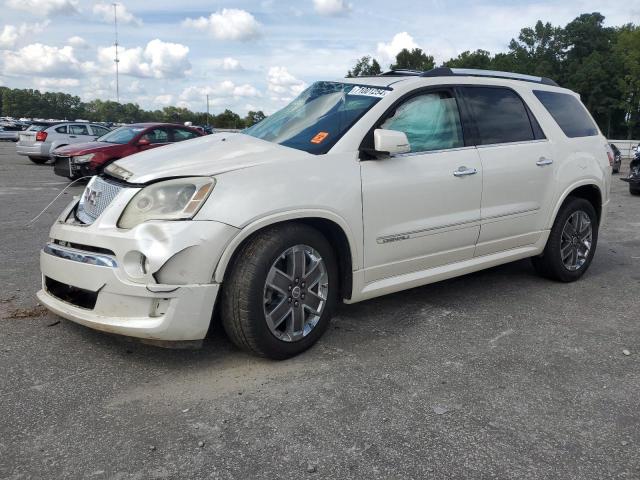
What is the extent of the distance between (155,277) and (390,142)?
164cm

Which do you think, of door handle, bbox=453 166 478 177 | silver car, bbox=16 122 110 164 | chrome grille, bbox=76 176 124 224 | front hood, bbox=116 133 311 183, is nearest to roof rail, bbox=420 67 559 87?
door handle, bbox=453 166 478 177

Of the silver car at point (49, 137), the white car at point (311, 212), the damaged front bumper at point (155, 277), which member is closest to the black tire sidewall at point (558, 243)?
the white car at point (311, 212)

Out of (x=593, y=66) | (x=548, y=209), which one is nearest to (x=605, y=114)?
(x=593, y=66)

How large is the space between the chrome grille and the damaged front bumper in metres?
0.20

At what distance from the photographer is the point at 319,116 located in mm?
3984

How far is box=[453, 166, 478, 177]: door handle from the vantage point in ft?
13.5

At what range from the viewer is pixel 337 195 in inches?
137

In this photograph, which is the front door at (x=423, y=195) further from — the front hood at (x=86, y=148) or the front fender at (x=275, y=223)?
the front hood at (x=86, y=148)

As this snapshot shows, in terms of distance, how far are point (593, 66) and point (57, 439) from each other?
80.2 m

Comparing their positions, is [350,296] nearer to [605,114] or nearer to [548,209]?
[548,209]

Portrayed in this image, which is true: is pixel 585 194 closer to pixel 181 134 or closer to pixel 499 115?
pixel 499 115

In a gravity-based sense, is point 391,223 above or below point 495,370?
above

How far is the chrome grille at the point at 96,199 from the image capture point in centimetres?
333

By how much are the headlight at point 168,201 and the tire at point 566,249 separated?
3.33 meters
